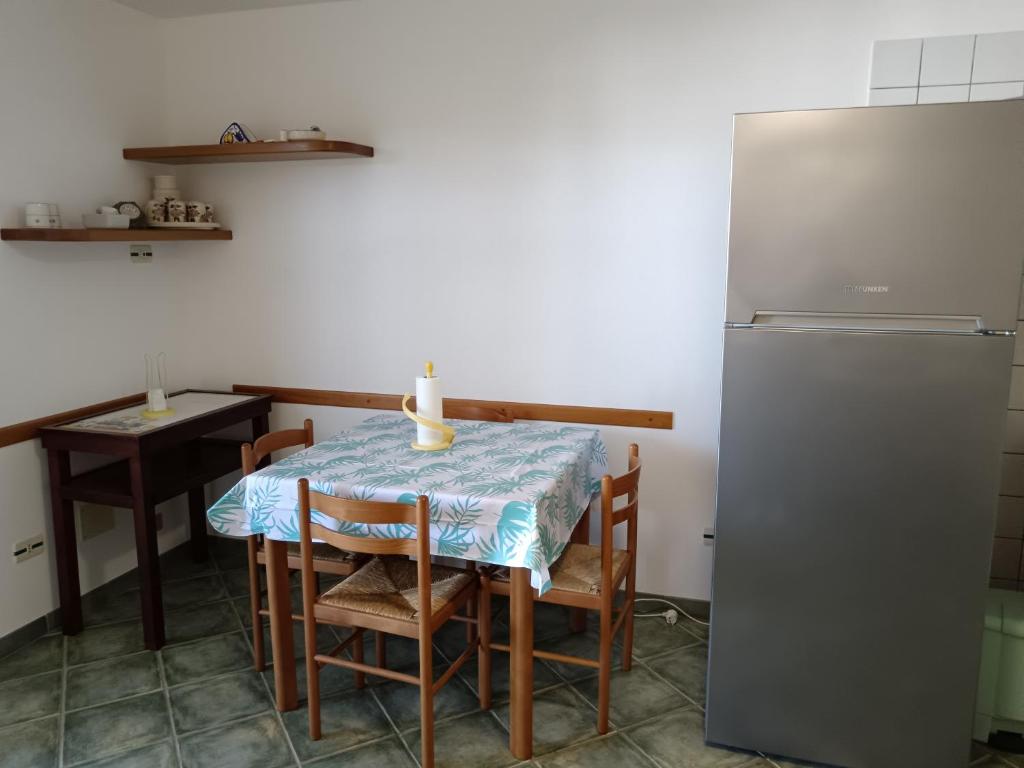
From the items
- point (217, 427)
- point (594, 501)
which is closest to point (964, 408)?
point (594, 501)

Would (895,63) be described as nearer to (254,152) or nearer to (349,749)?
(254,152)

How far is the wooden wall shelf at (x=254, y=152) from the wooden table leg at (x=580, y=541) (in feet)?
5.65

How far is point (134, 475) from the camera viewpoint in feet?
9.45

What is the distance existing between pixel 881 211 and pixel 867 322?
0.29 metres

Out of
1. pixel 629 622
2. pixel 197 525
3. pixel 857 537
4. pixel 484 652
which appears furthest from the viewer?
pixel 197 525

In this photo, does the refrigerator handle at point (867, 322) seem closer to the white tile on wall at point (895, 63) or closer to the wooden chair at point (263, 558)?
the white tile on wall at point (895, 63)

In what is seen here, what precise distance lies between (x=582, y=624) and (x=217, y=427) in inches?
66.6

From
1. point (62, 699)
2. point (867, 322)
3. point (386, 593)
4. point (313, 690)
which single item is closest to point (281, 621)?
point (313, 690)

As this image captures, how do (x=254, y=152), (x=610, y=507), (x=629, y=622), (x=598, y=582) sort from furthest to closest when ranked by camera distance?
(x=254, y=152)
(x=629, y=622)
(x=598, y=582)
(x=610, y=507)

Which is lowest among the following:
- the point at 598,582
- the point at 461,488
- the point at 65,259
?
the point at 598,582

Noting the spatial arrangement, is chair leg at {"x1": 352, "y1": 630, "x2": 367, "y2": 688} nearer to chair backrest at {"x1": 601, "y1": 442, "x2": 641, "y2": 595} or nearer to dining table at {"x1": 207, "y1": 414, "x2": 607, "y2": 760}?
dining table at {"x1": 207, "y1": 414, "x2": 607, "y2": 760}

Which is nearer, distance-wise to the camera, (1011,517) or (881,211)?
(881,211)

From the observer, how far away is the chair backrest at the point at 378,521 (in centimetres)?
211

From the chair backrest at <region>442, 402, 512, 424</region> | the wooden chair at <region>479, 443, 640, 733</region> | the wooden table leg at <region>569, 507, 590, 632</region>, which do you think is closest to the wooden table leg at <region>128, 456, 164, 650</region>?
the chair backrest at <region>442, 402, 512, 424</region>
